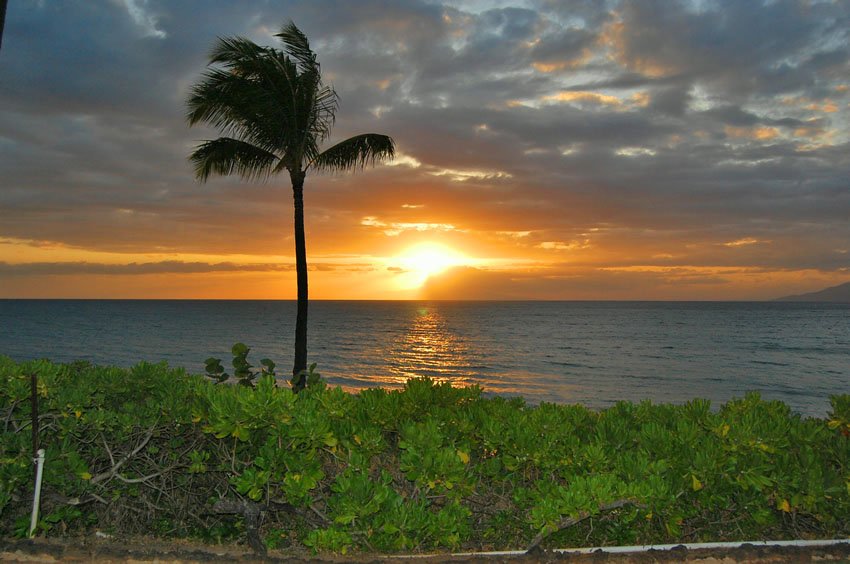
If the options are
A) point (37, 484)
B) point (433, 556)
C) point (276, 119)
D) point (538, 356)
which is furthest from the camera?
point (538, 356)

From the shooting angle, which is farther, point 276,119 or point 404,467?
point 276,119

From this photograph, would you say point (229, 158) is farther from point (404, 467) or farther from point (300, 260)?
point (404, 467)

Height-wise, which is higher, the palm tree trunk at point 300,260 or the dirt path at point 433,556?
the palm tree trunk at point 300,260

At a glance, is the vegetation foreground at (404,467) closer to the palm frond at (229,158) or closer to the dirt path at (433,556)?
the dirt path at (433,556)

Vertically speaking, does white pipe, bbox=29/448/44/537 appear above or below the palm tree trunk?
below

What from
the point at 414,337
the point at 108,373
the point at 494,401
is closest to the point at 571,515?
the point at 494,401

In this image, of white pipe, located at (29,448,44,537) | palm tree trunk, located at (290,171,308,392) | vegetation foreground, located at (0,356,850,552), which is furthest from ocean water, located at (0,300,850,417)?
white pipe, located at (29,448,44,537)

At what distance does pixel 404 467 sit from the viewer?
169 inches

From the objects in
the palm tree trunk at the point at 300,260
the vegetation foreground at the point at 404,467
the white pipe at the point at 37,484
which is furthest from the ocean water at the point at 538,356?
the white pipe at the point at 37,484

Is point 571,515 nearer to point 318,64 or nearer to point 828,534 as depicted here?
point 828,534

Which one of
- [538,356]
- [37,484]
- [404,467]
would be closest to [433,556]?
[404,467]

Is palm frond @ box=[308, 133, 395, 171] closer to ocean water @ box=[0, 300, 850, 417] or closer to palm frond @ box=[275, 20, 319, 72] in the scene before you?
palm frond @ box=[275, 20, 319, 72]

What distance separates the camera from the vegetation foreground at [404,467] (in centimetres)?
423

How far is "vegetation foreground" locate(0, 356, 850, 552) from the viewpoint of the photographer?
13.9 ft
